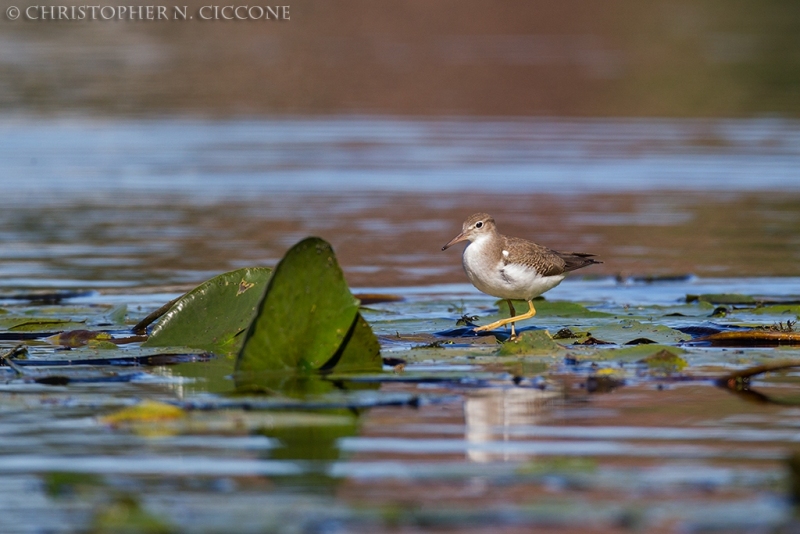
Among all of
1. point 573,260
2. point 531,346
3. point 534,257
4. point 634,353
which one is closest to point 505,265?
point 534,257

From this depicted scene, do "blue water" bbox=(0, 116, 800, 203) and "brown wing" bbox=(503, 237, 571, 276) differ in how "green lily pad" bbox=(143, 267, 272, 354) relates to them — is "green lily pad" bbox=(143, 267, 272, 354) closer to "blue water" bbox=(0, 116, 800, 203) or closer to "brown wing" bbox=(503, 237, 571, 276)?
"brown wing" bbox=(503, 237, 571, 276)

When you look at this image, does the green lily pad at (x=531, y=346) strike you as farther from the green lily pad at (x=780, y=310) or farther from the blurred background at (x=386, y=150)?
the blurred background at (x=386, y=150)

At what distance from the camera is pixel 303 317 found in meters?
6.85

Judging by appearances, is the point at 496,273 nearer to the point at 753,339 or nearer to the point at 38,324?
the point at 753,339

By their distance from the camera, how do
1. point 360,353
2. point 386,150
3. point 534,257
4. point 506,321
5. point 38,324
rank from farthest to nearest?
point 386,150, point 534,257, point 506,321, point 38,324, point 360,353

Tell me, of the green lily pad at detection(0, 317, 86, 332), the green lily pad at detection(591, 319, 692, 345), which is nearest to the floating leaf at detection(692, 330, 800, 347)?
the green lily pad at detection(591, 319, 692, 345)

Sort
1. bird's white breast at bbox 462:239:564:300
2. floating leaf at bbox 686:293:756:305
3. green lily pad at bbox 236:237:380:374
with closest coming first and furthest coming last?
green lily pad at bbox 236:237:380:374 → bird's white breast at bbox 462:239:564:300 → floating leaf at bbox 686:293:756:305

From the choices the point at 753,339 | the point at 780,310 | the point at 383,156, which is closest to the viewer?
the point at 753,339

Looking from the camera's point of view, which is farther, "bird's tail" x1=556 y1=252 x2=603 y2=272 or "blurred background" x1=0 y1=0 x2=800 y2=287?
"blurred background" x1=0 y1=0 x2=800 y2=287

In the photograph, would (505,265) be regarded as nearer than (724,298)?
Yes

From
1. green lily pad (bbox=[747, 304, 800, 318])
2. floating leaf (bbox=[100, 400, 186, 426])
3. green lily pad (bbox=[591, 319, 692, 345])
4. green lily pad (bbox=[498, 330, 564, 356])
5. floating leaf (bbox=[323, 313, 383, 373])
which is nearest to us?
floating leaf (bbox=[100, 400, 186, 426])

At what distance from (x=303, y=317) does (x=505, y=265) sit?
200 cm

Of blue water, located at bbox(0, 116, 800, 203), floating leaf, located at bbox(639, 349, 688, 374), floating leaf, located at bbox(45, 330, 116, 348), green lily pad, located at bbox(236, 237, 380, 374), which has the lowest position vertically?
floating leaf, located at bbox(639, 349, 688, 374)

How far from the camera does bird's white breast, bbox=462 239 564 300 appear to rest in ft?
27.7
